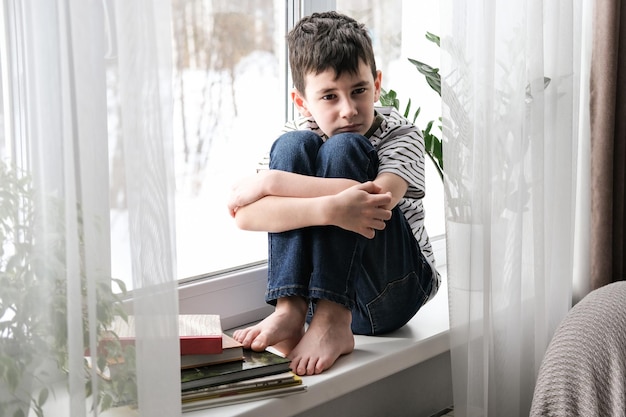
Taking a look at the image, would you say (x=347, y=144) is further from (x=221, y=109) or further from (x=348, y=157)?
(x=221, y=109)

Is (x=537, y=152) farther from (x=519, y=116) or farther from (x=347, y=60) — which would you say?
(x=347, y=60)

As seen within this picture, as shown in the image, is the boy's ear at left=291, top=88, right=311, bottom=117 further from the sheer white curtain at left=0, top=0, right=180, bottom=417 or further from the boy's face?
the sheer white curtain at left=0, top=0, right=180, bottom=417

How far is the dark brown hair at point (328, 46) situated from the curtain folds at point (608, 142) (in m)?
0.71

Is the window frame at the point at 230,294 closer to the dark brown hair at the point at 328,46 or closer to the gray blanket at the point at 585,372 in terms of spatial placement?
the dark brown hair at the point at 328,46

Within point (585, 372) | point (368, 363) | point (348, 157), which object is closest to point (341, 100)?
point (348, 157)

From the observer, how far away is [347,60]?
147 cm

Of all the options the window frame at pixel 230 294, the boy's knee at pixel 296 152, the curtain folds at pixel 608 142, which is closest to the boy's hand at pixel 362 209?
the boy's knee at pixel 296 152

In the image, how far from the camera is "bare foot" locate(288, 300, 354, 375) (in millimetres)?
1377

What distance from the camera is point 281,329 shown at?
4.64ft


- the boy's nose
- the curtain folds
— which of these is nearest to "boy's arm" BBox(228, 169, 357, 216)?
the boy's nose

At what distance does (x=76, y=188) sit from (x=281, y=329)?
0.55m

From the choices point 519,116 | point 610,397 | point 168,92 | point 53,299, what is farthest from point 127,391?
point 519,116

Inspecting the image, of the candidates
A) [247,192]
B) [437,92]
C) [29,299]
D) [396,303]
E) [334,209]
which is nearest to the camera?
[29,299]

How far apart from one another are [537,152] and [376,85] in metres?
0.35
